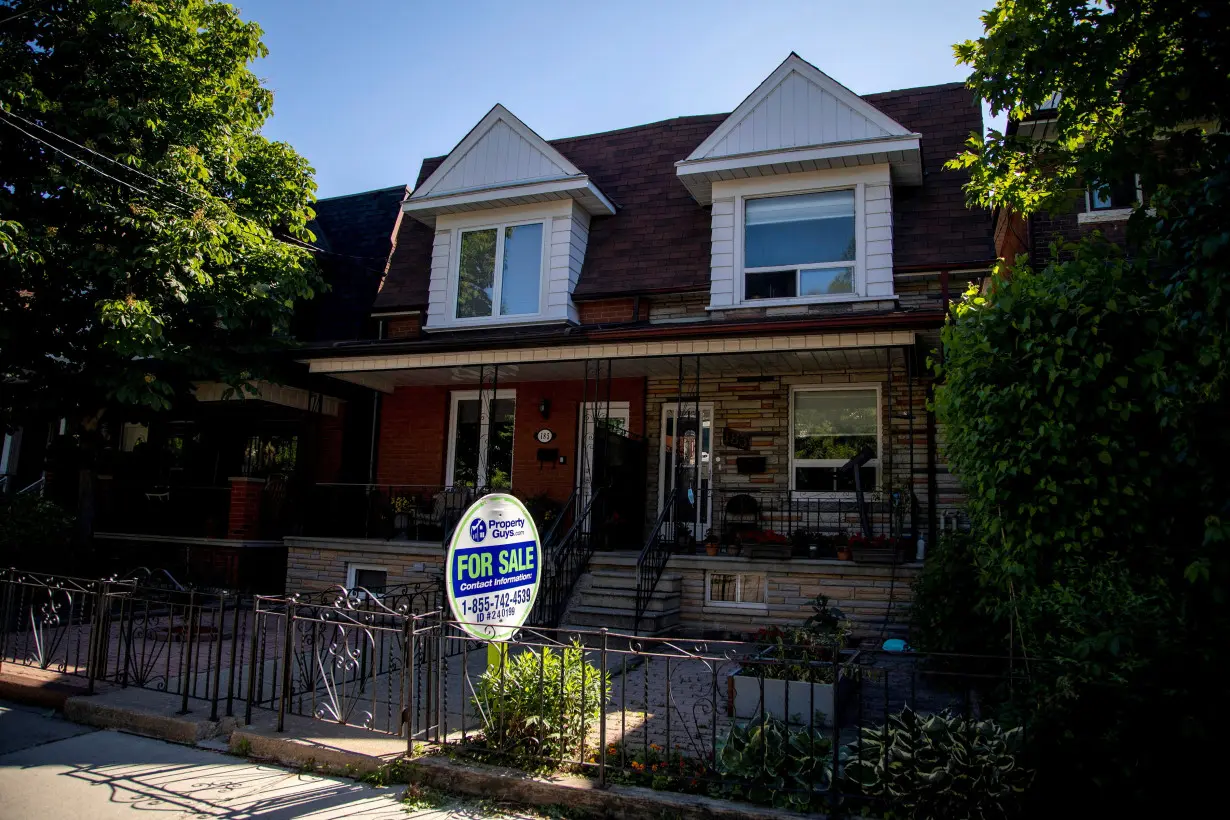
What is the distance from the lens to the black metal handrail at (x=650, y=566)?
9375mm

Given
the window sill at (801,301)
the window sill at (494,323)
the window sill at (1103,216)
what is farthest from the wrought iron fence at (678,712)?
the window sill at (1103,216)

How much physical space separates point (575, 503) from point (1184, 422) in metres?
9.57

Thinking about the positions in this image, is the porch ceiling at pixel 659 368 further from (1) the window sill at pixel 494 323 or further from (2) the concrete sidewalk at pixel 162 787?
(2) the concrete sidewalk at pixel 162 787

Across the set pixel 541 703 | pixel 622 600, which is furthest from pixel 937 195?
pixel 541 703

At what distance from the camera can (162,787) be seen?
16.5 feet

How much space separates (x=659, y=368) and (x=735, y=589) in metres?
3.83

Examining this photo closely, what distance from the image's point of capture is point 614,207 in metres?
14.2

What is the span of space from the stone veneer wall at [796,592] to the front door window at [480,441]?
409cm

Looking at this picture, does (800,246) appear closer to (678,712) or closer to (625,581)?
(625,581)

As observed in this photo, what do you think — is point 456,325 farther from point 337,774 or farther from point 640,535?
point 337,774

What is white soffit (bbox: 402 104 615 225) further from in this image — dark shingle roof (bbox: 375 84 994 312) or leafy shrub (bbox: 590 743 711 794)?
leafy shrub (bbox: 590 743 711 794)

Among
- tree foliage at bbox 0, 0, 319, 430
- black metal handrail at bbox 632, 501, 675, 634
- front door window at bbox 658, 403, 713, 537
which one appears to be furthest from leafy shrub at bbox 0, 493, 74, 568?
front door window at bbox 658, 403, 713, 537

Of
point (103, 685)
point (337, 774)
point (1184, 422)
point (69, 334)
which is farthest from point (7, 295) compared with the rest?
point (1184, 422)

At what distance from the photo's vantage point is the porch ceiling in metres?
11.0
